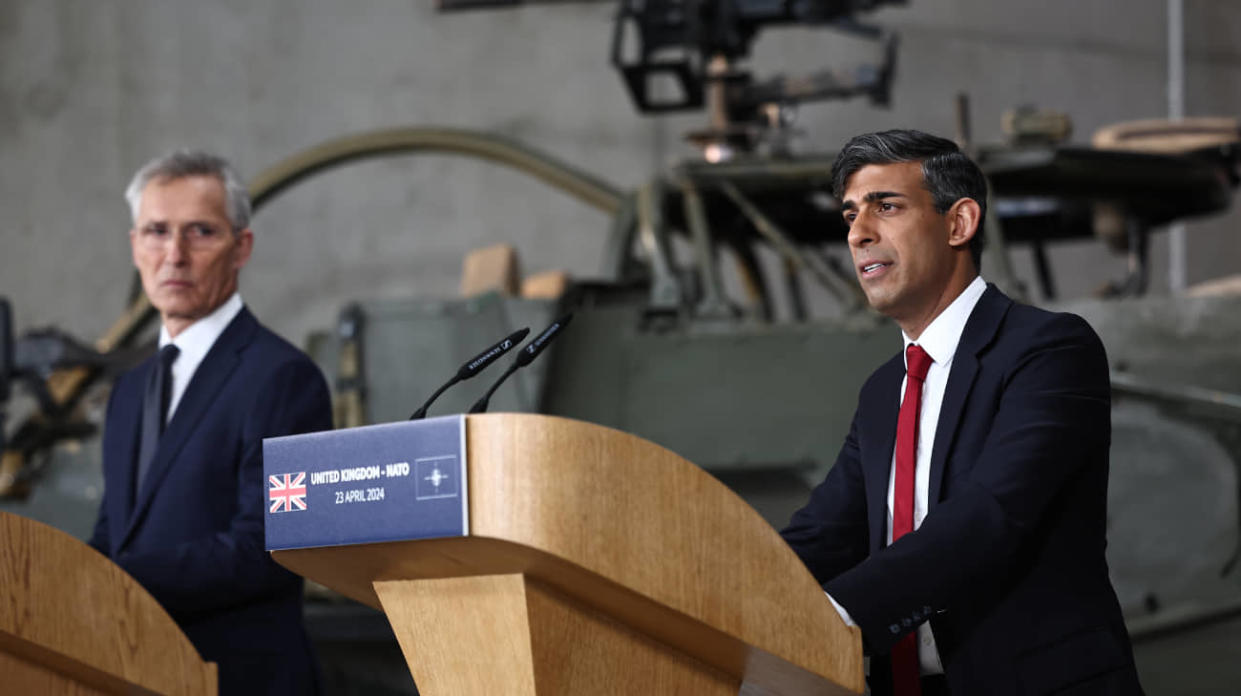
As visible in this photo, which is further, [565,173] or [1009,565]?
[565,173]

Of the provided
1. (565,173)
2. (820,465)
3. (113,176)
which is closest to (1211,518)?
(820,465)

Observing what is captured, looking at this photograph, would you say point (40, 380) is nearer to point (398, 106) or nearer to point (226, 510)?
point (226, 510)

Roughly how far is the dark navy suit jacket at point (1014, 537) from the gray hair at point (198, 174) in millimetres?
1352

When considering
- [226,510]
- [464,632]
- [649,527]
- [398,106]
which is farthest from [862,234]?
[398,106]

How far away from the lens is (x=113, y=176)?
12156mm

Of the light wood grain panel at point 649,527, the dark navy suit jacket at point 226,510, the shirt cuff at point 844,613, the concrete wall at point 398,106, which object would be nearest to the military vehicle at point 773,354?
the dark navy suit jacket at point 226,510

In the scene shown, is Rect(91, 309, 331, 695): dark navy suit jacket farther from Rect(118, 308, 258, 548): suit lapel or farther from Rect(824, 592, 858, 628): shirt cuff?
Rect(824, 592, 858, 628): shirt cuff

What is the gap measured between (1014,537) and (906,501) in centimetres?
16

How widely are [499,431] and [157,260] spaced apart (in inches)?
52.6

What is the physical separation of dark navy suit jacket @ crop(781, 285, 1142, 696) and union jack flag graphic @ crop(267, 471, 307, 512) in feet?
1.81

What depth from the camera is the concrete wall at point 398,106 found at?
11.7 m

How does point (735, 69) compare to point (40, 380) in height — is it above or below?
above

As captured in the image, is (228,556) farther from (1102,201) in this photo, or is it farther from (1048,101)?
(1048,101)

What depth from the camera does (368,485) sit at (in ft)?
4.65
